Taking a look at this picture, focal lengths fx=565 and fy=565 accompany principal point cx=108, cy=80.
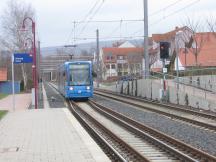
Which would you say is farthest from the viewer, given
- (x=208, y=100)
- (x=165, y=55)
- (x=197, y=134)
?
(x=165, y=55)

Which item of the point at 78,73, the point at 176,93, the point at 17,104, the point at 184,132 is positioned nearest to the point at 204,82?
the point at 176,93

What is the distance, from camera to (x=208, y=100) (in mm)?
30641

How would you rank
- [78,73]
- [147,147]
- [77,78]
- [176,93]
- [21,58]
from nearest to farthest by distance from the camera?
[147,147] < [21,58] < [176,93] < [78,73] < [77,78]

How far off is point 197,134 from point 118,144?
2.99m

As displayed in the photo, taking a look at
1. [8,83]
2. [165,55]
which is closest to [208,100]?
[165,55]

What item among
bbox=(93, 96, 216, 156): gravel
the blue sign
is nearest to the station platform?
bbox=(93, 96, 216, 156): gravel

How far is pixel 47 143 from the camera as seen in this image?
15.5m

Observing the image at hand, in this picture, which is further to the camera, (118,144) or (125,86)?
(125,86)

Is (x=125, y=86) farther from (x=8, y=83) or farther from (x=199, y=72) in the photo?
(x=8, y=83)

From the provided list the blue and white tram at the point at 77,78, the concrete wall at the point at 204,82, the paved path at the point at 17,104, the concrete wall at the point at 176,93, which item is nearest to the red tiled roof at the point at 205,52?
the concrete wall at the point at 176,93

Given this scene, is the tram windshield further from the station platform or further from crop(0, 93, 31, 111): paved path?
the station platform

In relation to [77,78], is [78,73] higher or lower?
higher

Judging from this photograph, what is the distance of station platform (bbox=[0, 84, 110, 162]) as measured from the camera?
1274 centimetres

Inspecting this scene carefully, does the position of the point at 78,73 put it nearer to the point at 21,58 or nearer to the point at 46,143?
the point at 21,58
